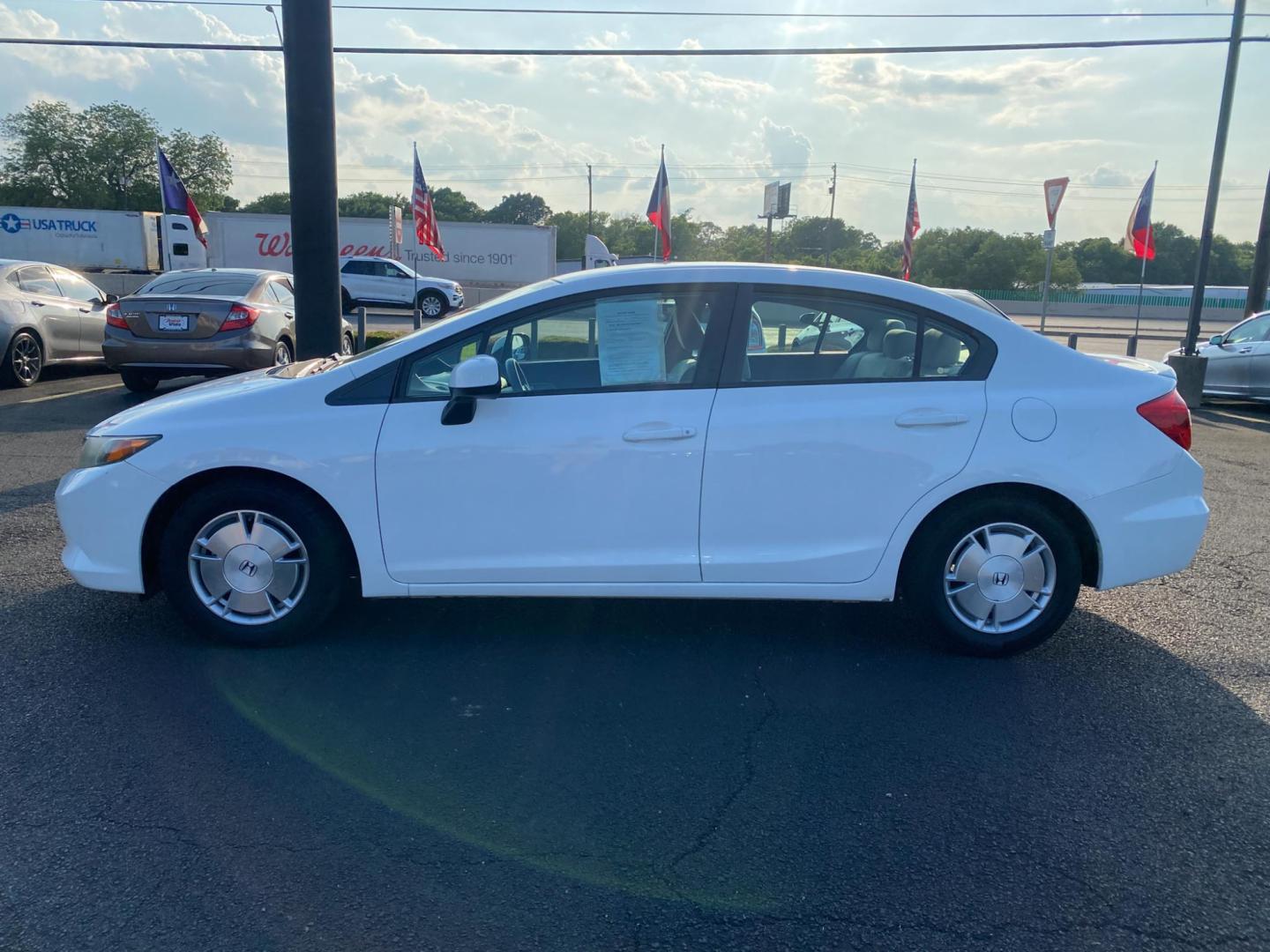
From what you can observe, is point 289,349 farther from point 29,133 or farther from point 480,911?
point 29,133

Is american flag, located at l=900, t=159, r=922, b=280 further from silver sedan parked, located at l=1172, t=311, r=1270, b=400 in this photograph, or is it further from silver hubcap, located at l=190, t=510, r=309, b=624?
silver hubcap, located at l=190, t=510, r=309, b=624

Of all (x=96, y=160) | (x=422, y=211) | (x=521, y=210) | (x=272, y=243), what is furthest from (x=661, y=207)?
(x=521, y=210)

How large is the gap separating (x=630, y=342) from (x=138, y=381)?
9.12 m

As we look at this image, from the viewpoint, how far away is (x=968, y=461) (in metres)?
4.16

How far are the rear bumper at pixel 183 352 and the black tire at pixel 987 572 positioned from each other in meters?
8.41

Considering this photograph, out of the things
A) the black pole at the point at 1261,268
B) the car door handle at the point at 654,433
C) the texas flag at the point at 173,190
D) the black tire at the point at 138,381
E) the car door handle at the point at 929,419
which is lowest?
the black tire at the point at 138,381

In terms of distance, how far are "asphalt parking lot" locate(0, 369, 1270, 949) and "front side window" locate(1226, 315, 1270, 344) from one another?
33.9 ft

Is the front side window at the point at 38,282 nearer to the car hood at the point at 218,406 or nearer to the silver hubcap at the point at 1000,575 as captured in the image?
the car hood at the point at 218,406

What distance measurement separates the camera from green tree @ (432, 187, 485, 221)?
9025cm

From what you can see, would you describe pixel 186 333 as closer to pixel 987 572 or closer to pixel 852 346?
pixel 852 346

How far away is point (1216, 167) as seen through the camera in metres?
14.3

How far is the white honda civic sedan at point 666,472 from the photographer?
13.5ft

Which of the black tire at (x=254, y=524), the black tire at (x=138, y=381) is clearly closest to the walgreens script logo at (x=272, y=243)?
the black tire at (x=138, y=381)

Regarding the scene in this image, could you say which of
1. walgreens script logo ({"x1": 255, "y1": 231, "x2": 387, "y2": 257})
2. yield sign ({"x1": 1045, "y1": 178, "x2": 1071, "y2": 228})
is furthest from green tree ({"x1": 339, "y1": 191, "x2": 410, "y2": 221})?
yield sign ({"x1": 1045, "y1": 178, "x2": 1071, "y2": 228})
